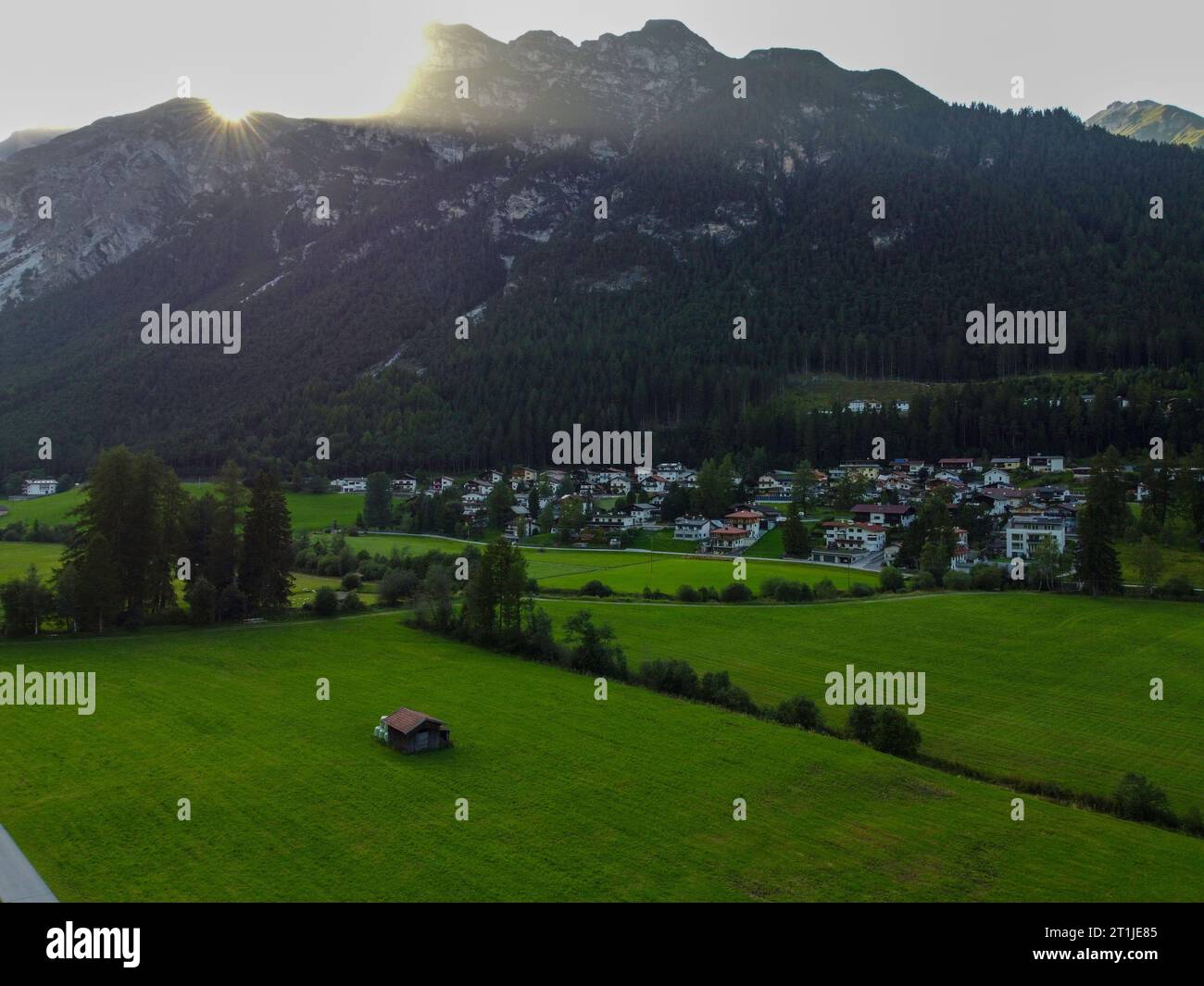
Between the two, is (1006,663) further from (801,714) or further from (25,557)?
(25,557)

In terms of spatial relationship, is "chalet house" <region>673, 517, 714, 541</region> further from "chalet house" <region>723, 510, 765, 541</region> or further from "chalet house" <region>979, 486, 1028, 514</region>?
"chalet house" <region>979, 486, 1028, 514</region>

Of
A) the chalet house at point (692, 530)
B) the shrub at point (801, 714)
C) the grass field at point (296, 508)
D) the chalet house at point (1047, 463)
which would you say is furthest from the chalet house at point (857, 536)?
the grass field at point (296, 508)

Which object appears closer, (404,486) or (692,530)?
(692,530)

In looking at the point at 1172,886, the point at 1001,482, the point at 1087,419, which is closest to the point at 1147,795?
the point at 1172,886

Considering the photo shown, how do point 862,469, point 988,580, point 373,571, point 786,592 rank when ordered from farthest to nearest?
point 862,469
point 373,571
point 988,580
point 786,592

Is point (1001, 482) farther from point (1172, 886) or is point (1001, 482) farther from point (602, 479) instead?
point (1172, 886)

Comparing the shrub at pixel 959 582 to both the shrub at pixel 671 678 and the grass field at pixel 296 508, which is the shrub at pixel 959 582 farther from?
the grass field at pixel 296 508

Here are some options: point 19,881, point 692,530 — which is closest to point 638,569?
point 692,530
